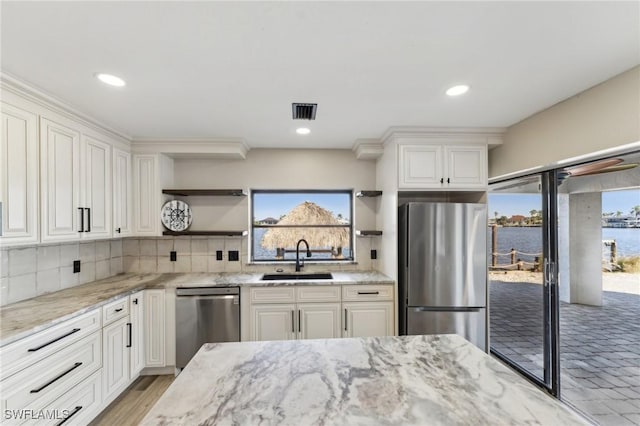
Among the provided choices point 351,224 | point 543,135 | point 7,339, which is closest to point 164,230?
point 7,339

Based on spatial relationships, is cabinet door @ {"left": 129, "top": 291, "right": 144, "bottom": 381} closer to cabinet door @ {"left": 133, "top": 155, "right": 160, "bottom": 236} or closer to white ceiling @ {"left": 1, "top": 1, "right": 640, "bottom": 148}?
cabinet door @ {"left": 133, "top": 155, "right": 160, "bottom": 236}

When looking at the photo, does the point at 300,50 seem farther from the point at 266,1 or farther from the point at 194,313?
the point at 194,313

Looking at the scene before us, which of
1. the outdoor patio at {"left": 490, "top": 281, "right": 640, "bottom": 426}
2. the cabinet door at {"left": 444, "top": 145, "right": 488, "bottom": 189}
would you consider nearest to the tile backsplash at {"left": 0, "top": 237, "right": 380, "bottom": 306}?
the cabinet door at {"left": 444, "top": 145, "right": 488, "bottom": 189}

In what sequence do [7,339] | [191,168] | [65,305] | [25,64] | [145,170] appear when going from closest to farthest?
[7,339]
[25,64]
[65,305]
[145,170]
[191,168]

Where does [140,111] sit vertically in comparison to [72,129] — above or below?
above

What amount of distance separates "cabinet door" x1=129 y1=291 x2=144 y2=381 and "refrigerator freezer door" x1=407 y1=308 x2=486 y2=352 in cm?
260

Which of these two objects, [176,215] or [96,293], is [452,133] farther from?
[96,293]

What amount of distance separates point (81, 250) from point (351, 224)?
2898 mm

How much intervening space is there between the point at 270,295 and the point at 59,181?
6.52 ft

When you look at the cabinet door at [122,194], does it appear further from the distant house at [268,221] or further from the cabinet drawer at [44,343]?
the distant house at [268,221]

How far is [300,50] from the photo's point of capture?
1519mm

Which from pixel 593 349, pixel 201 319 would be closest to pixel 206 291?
pixel 201 319

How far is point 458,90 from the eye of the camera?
2000 mm

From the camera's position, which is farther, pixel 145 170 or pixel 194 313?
pixel 145 170
